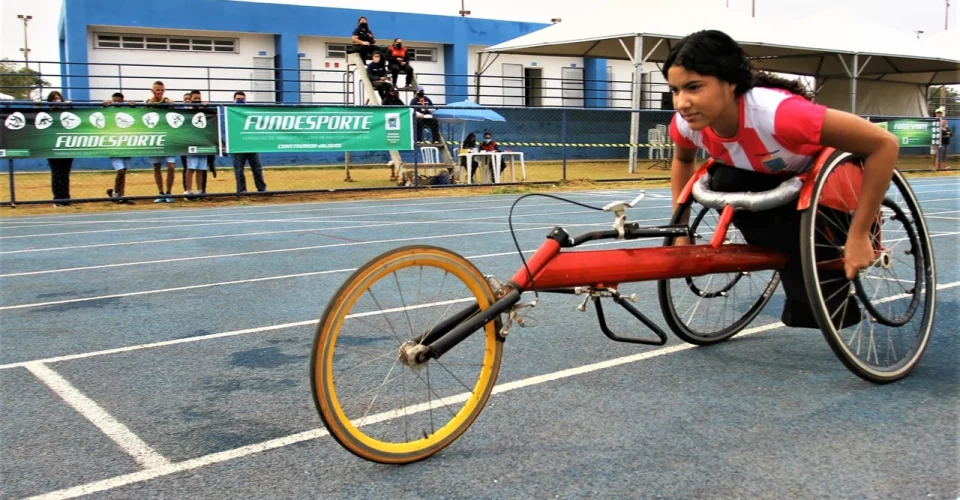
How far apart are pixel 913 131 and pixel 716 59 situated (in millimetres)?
22300

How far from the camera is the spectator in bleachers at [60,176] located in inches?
539

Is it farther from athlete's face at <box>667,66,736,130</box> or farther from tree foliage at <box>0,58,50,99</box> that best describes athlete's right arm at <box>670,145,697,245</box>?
tree foliage at <box>0,58,50,99</box>

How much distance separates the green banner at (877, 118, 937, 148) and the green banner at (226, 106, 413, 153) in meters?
13.5

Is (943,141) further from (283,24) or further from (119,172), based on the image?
(283,24)

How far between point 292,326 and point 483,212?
25.8ft

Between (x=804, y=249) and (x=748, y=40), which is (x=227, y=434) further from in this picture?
(x=748, y=40)

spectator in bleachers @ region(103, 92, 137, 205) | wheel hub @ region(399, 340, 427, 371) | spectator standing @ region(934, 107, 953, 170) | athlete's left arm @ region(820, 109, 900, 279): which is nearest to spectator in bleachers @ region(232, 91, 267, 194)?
spectator in bleachers @ region(103, 92, 137, 205)

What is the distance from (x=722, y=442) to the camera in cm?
322

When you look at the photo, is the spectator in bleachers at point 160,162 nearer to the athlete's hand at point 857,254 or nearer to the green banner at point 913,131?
the athlete's hand at point 857,254

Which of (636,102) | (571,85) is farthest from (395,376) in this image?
(571,85)

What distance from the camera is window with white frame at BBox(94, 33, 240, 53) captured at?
98.6 ft

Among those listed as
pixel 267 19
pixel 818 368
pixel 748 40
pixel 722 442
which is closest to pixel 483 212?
pixel 818 368

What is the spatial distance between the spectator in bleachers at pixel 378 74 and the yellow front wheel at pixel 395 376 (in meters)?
15.1

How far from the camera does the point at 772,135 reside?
3477mm
